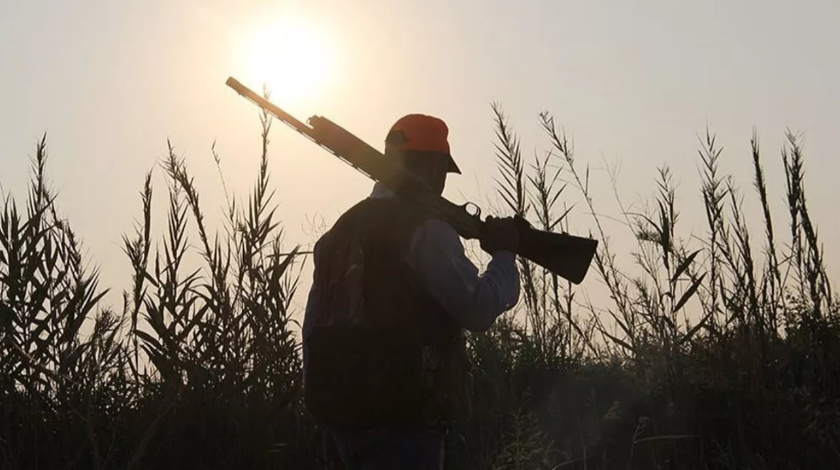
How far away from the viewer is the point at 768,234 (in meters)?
5.65

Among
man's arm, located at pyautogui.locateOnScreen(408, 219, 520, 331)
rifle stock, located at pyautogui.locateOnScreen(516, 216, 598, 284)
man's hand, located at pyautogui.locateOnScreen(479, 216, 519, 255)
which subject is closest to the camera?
man's arm, located at pyautogui.locateOnScreen(408, 219, 520, 331)

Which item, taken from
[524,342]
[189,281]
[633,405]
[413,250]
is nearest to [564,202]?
[524,342]

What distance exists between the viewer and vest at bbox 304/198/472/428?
3521 millimetres

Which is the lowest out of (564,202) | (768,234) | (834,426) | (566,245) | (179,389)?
(834,426)

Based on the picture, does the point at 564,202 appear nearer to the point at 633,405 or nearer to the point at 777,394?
the point at 633,405

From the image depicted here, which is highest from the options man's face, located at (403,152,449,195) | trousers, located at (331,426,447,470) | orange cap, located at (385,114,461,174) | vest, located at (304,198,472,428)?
orange cap, located at (385,114,461,174)

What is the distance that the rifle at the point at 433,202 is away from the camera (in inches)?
150

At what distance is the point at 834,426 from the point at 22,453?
12.4 ft

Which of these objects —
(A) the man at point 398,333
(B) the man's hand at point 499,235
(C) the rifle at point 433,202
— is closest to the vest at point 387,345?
(A) the man at point 398,333

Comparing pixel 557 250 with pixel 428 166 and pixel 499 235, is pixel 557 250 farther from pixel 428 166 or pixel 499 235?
pixel 428 166

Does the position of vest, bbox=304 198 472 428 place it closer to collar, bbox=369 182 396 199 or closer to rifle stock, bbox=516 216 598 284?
collar, bbox=369 182 396 199

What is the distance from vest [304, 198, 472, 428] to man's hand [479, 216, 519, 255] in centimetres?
40

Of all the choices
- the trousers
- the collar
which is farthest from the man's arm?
the trousers

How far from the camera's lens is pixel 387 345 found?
355 centimetres
